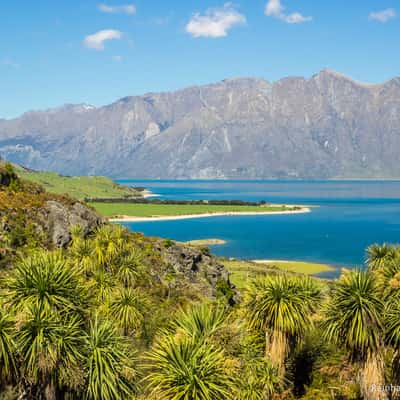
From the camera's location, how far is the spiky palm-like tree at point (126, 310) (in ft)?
112

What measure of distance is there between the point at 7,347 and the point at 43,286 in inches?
123

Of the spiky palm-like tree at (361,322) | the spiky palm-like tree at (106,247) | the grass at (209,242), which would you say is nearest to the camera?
the spiky palm-like tree at (361,322)

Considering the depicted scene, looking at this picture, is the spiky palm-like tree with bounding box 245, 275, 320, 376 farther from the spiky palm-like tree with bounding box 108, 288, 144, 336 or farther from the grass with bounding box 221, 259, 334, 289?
the grass with bounding box 221, 259, 334, 289

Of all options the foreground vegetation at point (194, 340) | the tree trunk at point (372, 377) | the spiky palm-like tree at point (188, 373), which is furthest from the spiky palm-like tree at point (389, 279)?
the spiky palm-like tree at point (188, 373)

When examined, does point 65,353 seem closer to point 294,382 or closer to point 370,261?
point 294,382

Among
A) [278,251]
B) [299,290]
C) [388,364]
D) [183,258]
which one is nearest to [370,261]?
[388,364]

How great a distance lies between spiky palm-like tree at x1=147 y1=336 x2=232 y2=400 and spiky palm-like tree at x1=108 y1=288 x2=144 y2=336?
1393 centimetres

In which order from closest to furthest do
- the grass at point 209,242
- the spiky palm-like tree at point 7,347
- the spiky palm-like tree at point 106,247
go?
the spiky palm-like tree at point 7,347 → the spiky palm-like tree at point 106,247 → the grass at point 209,242

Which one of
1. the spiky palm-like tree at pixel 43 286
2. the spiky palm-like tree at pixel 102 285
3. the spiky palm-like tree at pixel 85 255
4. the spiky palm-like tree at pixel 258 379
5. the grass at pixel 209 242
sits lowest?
the grass at pixel 209 242

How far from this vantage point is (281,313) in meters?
28.5

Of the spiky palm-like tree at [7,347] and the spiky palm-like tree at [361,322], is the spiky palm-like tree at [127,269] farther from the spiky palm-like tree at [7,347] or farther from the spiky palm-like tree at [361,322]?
the spiky palm-like tree at [7,347]

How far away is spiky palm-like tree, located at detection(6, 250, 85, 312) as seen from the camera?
874 inches

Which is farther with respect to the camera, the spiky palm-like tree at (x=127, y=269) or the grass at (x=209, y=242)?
the grass at (x=209, y=242)

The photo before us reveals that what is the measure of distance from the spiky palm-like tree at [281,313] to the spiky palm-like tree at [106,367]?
8.84 meters
